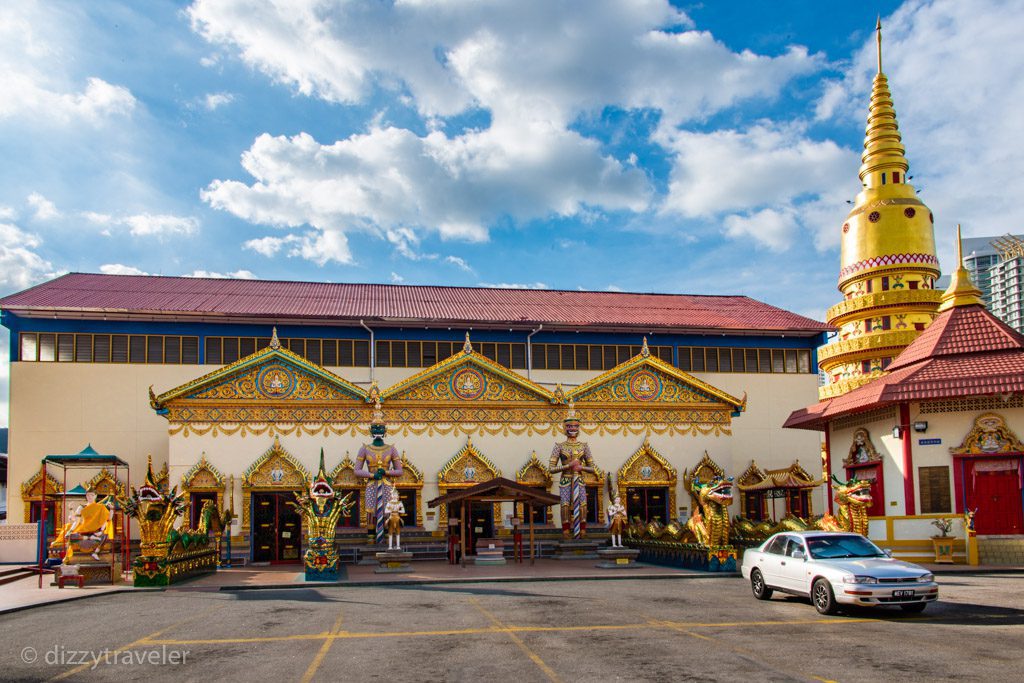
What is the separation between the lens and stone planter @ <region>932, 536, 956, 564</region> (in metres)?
26.0

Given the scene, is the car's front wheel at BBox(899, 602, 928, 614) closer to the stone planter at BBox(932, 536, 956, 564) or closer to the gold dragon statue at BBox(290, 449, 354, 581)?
the stone planter at BBox(932, 536, 956, 564)

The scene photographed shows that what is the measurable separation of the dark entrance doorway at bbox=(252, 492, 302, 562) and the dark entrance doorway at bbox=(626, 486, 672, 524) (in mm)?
12492

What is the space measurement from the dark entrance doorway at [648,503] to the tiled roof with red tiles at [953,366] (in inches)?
263

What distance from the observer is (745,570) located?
19.0 m

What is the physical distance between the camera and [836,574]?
1533cm

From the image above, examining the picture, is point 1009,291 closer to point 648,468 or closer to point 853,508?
point 648,468

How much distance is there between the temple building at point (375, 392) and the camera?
3102 cm

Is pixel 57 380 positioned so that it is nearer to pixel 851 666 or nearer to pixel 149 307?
pixel 149 307

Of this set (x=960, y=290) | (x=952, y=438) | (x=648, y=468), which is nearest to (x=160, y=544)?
(x=648, y=468)

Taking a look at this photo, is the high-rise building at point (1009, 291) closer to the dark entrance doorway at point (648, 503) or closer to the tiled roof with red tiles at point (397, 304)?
the tiled roof with red tiles at point (397, 304)

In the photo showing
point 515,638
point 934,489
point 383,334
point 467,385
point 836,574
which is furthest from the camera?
point 383,334

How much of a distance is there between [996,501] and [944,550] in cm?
240

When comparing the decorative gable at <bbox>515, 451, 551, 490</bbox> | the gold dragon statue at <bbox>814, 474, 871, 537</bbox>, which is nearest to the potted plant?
the gold dragon statue at <bbox>814, 474, 871, 537</bbox>

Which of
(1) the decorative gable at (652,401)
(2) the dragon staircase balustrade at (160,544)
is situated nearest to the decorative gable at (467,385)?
(1) the decorative gable at (652,401)
